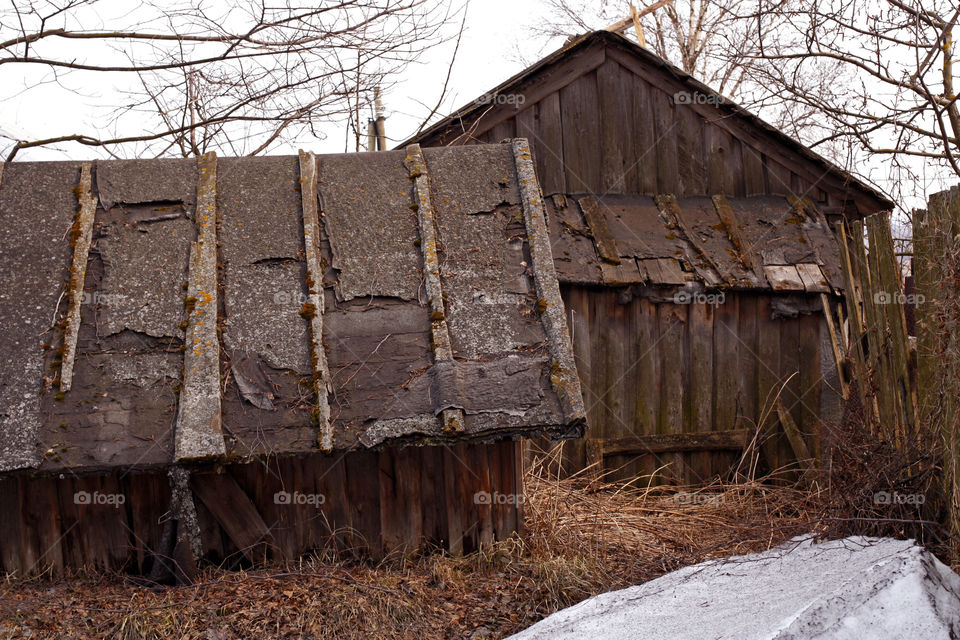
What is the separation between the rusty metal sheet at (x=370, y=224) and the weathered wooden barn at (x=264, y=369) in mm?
18

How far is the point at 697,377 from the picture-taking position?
810cm

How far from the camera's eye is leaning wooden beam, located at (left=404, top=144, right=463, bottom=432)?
4.43 metres

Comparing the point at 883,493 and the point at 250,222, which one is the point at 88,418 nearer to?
the point at 250,222

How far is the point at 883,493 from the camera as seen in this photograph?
14.3 feet

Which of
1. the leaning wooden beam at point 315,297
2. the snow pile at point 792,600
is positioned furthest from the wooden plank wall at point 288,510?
the snow pile at point 792,600

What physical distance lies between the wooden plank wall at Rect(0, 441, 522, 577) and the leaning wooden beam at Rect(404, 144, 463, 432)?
736mm

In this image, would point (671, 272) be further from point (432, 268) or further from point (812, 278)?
point (432, 268)

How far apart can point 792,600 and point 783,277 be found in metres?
4.83

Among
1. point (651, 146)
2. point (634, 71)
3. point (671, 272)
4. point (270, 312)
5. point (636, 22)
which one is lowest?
point (270, 312)

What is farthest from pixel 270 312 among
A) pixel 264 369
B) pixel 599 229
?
pixel 599 229

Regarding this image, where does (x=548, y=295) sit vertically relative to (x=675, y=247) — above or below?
below

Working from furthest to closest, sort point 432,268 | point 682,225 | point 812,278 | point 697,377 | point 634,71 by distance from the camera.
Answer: point 634,71, point 682,225, point 697,377, point 812,278, point 432,268

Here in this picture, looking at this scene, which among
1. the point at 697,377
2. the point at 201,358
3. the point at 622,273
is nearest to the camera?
the point at 201,358

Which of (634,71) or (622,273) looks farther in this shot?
(634,71)
